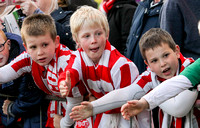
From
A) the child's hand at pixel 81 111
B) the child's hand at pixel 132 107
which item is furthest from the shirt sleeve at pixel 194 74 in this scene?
the child's hand at pixel 81 111

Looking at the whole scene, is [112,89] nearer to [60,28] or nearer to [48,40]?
[48,40]

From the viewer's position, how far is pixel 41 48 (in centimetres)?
338

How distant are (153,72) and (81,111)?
0.74 m

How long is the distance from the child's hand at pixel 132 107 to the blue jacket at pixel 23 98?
150 cm

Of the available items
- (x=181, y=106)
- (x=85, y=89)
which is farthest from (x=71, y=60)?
(x=181, y=106)

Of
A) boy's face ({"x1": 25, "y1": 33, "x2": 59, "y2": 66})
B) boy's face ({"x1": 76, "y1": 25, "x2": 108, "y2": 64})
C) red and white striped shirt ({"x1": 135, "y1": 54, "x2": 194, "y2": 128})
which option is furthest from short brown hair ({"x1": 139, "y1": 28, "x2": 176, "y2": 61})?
boy's face ({"x1": 25, "y1": 33, "x2": 59, "y2": 66})

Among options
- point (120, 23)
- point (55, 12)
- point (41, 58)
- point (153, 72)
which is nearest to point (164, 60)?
point (153, 72)

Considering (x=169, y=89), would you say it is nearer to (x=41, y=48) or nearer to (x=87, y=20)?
(x=87, y=20)

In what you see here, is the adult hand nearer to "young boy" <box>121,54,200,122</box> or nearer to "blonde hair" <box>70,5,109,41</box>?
"blonde hair" <box>70,5,109,41</box>

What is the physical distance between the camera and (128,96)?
293cm

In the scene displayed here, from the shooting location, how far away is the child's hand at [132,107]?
2.47 metres

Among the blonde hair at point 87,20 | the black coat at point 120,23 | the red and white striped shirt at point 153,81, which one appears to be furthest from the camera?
the black coat at point 120,23

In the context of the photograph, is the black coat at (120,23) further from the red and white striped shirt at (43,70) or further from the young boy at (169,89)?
the young boy at (169,89)

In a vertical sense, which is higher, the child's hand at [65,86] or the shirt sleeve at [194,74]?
the shirt sleeve at [194,74]
